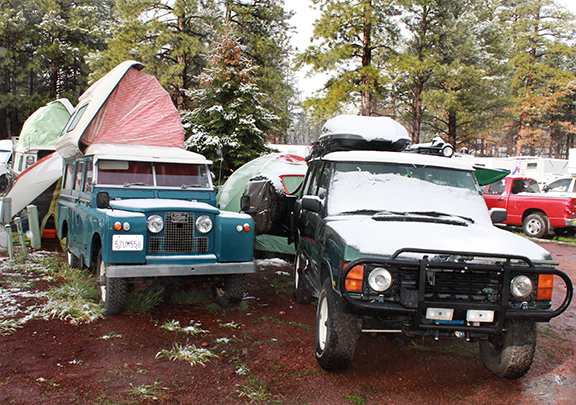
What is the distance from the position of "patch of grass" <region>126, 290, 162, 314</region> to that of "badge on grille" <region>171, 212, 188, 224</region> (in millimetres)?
1039

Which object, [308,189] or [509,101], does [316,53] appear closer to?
[509,101]

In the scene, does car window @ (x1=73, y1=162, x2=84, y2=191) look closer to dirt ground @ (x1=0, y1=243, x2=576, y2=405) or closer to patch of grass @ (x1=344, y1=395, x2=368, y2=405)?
dirt ground @ (x1=0, y1=243, x2=576, y2=405)

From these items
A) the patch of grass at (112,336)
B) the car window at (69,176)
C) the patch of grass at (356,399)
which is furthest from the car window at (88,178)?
the patch of grass at (356,399)

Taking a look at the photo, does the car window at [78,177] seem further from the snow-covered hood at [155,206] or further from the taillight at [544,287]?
the taillight at [544,287]

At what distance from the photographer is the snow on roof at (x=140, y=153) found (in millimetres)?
6637

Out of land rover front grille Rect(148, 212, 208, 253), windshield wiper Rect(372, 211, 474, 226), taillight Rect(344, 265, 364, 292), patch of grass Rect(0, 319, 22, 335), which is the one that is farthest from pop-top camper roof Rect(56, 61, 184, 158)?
taillight Rect(344, 265, 364, 292)

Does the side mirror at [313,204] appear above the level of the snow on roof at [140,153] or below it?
below

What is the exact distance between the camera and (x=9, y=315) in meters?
5.40

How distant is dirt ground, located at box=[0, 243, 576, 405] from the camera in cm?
377

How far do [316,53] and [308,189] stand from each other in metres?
16.9

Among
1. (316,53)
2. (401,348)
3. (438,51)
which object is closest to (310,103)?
(316,53)

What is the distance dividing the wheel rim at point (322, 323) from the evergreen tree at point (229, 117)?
1240cm

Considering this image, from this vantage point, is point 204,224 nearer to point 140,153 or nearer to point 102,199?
point 102,199

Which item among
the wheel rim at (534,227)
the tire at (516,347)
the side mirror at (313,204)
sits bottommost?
the wheel rim at (534,227)
